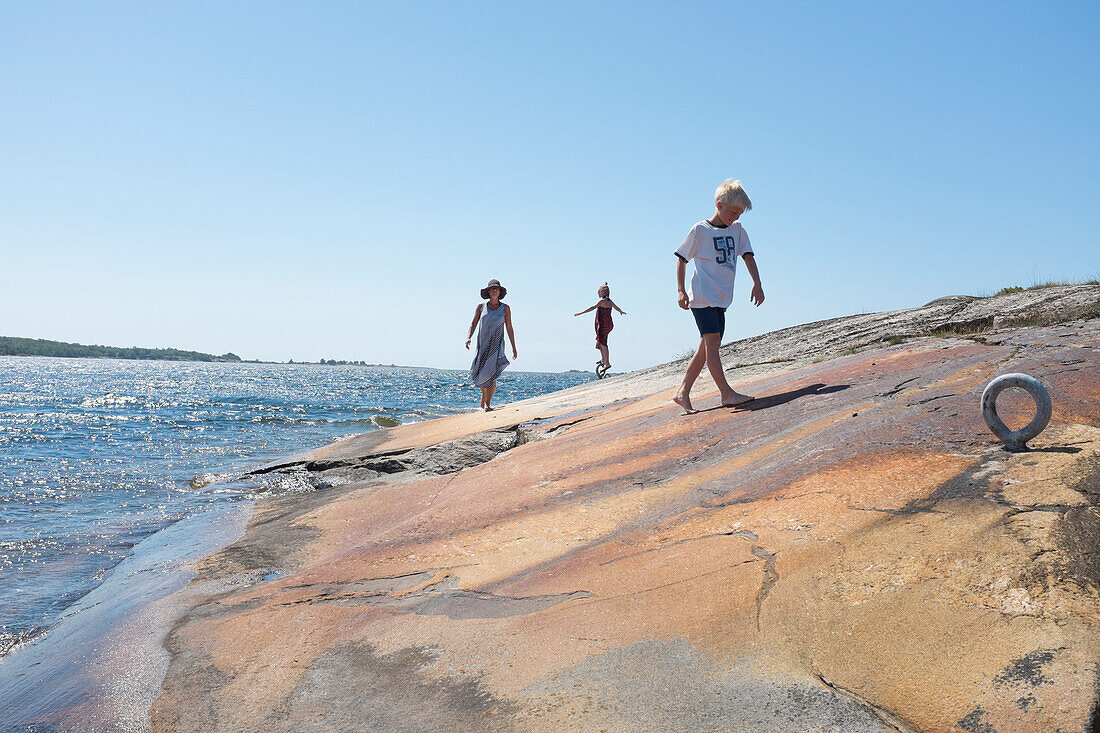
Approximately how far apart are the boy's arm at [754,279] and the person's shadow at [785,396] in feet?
2.26

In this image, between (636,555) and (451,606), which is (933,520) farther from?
(451,606)

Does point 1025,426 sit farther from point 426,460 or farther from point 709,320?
point 426,460

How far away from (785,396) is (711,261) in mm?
1054

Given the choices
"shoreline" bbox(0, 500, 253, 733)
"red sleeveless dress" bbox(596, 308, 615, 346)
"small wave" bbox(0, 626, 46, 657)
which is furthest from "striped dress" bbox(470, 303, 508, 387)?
"small wave" bbox(0, 626, 46, 657)

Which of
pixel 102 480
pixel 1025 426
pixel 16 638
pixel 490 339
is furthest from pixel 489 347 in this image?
pixel 1025 426

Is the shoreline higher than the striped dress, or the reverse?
the striped dress

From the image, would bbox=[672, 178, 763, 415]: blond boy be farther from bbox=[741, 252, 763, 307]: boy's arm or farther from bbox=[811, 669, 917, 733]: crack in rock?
bbox=[811, 669, 917, 733]: crack in rock

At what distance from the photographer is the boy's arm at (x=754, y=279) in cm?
487

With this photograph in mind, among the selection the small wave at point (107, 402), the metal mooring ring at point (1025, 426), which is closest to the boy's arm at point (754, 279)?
the metal mooring ring at point (1025, 426)

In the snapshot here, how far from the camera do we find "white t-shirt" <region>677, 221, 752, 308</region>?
471cm

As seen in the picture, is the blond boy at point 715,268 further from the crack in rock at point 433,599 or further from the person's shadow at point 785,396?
the crack in rock at point 433,599

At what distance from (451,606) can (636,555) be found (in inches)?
29.5

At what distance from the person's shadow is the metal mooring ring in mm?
1570

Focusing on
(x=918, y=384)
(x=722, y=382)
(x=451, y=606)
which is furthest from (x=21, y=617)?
(x=918, y=384)
